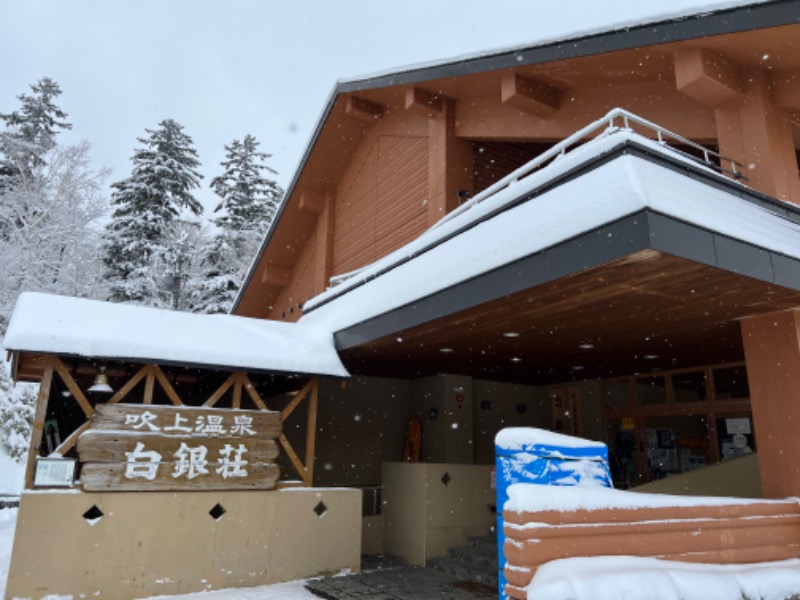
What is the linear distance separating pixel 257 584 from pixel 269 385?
3.72 m

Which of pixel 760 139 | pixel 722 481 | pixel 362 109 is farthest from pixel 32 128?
pixel 722 481

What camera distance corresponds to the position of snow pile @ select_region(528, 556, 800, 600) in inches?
147

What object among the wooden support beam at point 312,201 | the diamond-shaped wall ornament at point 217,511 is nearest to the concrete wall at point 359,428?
the diamond-shaped wall ornament at point 217,511

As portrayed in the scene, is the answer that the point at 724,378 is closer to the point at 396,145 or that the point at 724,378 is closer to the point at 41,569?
the point at 396,145

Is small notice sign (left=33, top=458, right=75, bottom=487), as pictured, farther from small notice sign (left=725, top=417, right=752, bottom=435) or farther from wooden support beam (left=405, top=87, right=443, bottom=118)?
small notice sign (left=725, top=417, right=752, bottom=435)

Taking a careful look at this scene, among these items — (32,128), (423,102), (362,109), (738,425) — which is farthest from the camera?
(32,128)

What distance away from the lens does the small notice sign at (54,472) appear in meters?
7.21

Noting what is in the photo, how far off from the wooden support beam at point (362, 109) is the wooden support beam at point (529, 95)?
14.4ft

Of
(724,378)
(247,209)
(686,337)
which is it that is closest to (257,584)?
(686,337)

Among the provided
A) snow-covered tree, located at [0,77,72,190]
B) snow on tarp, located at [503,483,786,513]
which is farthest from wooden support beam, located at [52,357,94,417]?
snow-covered tree, located at [0,77,72,190]

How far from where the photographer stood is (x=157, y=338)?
8062 millimetres

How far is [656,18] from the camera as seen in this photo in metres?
7.11

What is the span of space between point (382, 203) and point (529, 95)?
475 centimetres

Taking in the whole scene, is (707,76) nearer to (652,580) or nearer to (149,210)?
(652,580)
